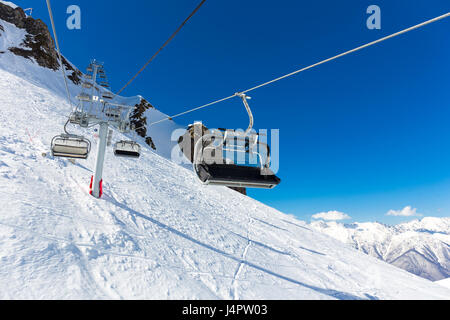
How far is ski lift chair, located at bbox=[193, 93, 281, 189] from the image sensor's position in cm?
518

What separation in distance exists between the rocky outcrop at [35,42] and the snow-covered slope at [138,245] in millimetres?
32158

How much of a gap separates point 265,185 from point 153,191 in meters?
12.0

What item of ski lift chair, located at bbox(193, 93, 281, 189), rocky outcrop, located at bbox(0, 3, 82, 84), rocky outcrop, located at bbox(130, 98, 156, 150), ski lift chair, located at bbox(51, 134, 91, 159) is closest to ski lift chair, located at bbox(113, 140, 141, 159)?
ski lift chair, located at bbox(51, 134, 91, 159)

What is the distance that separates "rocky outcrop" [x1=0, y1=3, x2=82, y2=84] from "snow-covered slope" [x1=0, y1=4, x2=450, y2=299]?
106 feet

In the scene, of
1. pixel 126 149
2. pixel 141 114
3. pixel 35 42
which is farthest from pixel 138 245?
pixel 35 42

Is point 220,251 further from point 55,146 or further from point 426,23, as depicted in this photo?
point 426,23

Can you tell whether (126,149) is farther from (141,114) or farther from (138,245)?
(141,114)

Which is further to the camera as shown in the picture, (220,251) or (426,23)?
(220,251)

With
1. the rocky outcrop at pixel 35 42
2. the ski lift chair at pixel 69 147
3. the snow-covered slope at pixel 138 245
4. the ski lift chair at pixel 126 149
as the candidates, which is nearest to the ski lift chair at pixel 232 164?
the snow-covered slope at pixel 138 245

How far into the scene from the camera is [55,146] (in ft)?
27.7
